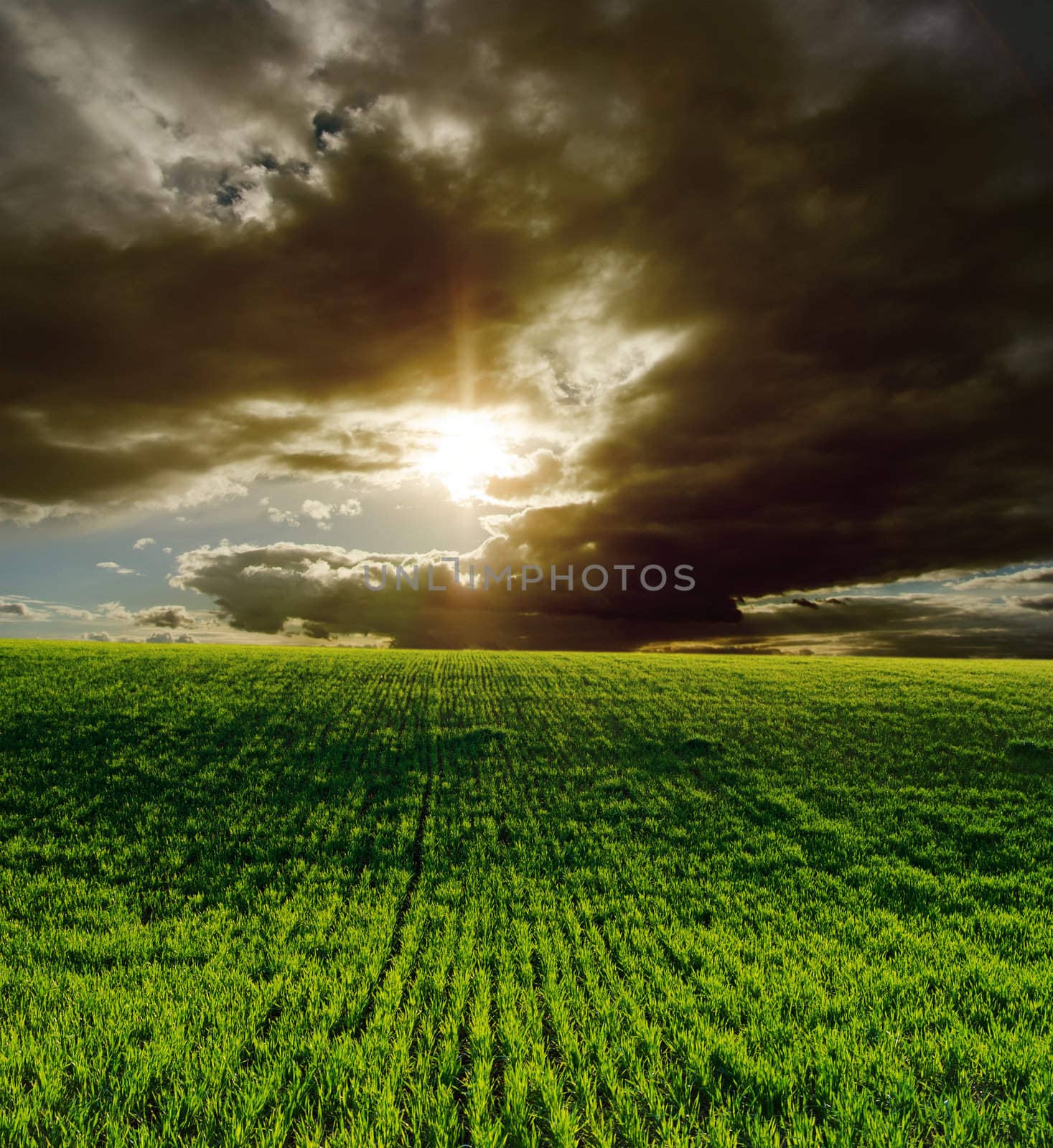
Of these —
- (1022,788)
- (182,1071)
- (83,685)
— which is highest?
(83,685)

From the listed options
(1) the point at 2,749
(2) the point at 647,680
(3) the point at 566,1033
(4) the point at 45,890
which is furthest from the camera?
(2) the point at 647,680

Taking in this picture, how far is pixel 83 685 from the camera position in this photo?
2978 cm

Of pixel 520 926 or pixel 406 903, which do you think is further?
pixel 406 903

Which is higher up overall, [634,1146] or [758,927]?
[634,1146]

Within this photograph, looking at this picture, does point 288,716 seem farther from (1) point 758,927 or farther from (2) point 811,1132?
(2) point 811,1132

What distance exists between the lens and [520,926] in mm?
10922

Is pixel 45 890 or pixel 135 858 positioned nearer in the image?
pixel 45 890

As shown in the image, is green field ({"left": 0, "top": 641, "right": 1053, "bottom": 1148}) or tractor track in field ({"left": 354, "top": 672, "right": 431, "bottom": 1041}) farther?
tractor track in field ({"left": 354, "top": 672, "right": 431, "bottom": 1041})

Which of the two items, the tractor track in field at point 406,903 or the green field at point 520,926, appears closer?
the green field at point 520,926

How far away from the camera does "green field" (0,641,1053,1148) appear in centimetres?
624

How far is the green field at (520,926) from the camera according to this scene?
6.24 m

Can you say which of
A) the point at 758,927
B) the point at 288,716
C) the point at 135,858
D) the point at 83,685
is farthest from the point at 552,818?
→ the point at 83,685

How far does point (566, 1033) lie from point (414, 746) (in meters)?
17.7

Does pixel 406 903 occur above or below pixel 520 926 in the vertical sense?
below
